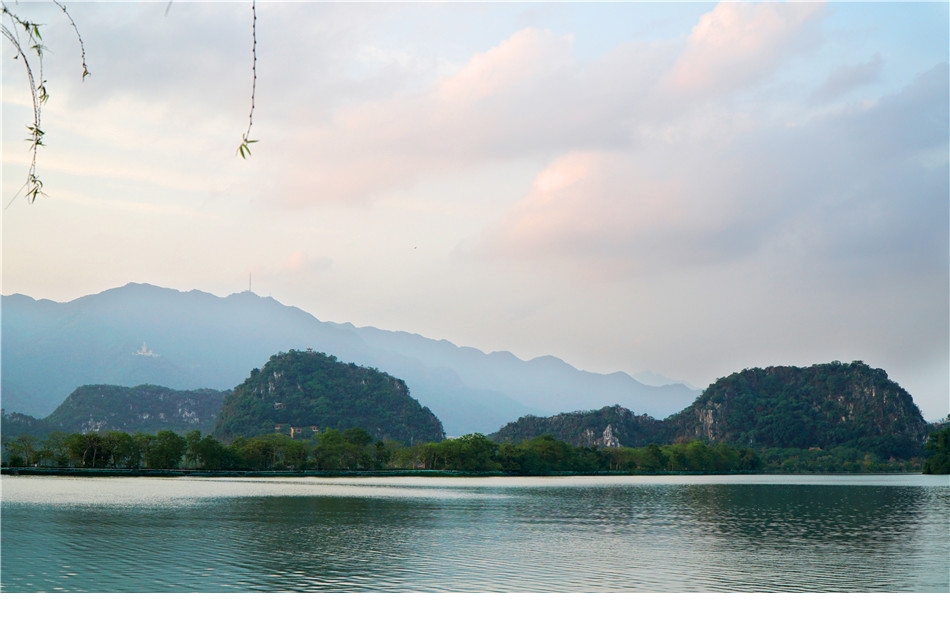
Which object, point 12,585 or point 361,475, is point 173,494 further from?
A: point 361,475

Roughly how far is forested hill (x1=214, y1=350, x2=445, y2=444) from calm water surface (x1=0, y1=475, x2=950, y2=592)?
122 meters

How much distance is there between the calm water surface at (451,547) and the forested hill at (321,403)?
12207 centimetres

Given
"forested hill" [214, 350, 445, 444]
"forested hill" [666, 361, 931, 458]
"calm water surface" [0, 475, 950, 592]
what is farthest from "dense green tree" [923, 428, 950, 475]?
"calm water surface" [0, 475, 950, 592]

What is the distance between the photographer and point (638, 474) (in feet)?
441

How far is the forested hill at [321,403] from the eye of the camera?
168375 mm

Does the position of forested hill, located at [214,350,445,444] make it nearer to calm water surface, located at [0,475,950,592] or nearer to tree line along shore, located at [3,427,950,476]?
tree line along shore, located at [3,427,950,476]

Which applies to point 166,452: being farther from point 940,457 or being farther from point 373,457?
point 940,457

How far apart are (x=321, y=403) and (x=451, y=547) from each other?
152 m

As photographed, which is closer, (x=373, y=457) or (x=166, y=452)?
(x=166, y=452)

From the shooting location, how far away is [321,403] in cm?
17625

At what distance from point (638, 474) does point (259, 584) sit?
119577 millimetres

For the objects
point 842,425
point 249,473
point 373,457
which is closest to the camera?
point 249,473

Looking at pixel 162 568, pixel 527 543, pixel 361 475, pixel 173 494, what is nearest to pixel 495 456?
pixel 361 475

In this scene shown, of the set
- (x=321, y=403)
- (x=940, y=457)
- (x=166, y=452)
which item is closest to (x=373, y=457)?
(x=166, y=452)
